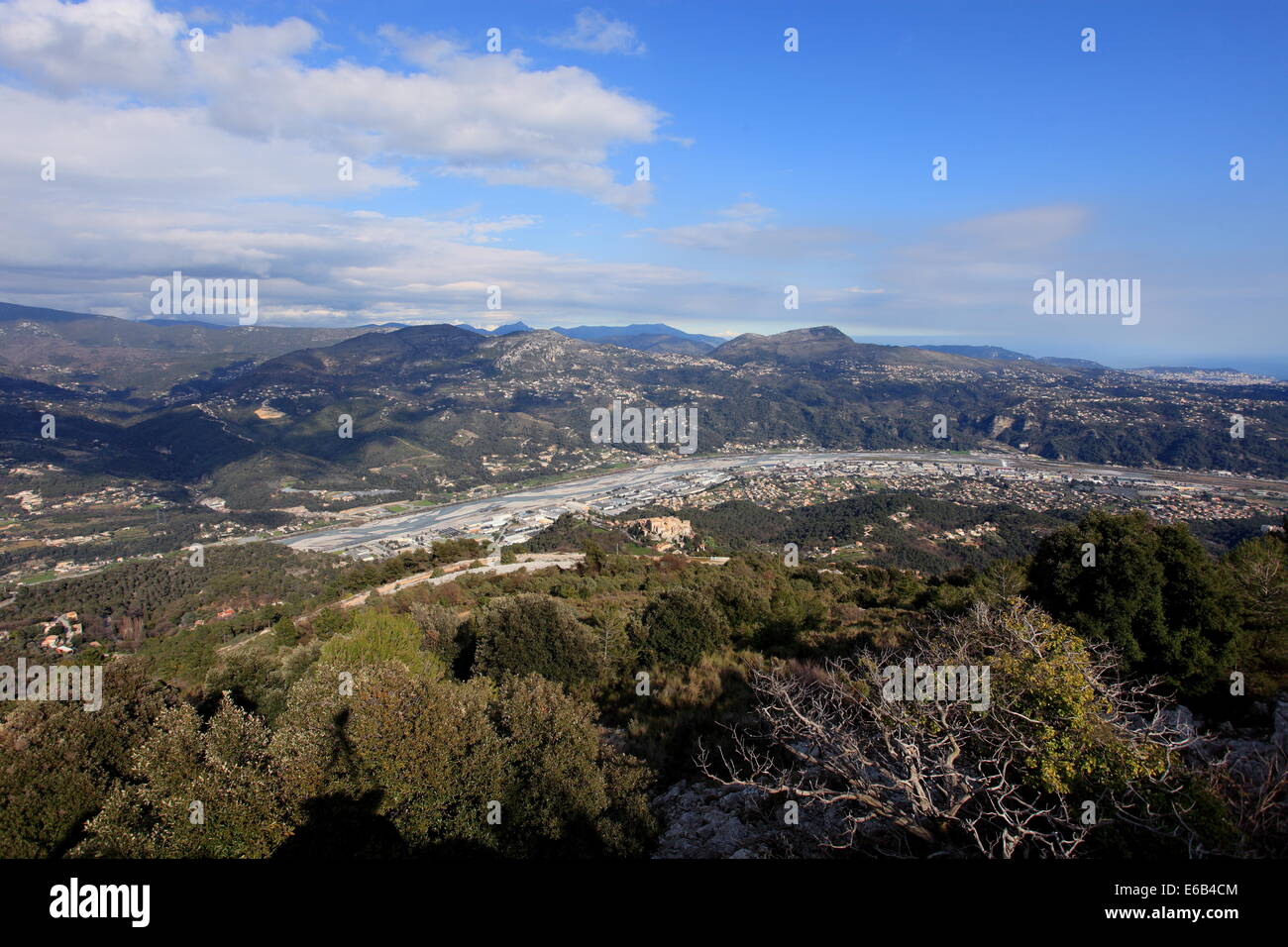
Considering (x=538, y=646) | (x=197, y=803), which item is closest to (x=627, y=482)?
(x=538, y=646)

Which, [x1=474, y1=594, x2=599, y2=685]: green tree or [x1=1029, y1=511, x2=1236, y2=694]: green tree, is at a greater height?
[x1=1029, y1=511, x2=1236, y2=694]: green tree

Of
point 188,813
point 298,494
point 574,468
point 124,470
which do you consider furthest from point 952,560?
point 124,470

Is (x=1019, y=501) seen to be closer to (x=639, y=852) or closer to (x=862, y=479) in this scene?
(x=862, y=479)

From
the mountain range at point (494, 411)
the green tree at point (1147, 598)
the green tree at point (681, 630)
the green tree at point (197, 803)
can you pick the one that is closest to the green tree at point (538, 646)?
the green tree at point (681, 630)

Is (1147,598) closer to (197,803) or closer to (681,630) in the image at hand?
(681,630)

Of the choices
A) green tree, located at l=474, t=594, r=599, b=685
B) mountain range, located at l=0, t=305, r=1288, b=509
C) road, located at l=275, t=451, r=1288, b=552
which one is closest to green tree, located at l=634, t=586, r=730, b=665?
green tree, located at l=474, t=594, r=599, b=685

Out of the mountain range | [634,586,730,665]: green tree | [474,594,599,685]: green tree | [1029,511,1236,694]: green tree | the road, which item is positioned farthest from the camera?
the mountain range

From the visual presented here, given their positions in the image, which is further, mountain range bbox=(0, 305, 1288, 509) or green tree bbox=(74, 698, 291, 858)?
mountain range bbox=(0, 305, 1288, 509)

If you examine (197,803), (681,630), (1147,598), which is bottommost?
(681,630)

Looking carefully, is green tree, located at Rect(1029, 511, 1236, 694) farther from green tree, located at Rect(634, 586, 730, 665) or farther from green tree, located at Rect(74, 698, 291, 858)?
green tree, located at Rect(74, 698, 291, 858)

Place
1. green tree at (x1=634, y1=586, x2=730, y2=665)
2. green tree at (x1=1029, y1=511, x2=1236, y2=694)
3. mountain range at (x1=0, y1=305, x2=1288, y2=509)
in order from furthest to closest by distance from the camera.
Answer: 1. mountain range at (x1=0, y1=305, x2=1288, y2=509)
2. green tree at (x1=634, y1=586, x2=730, y2=665)
3. green tree at (x1=1029, y1=511, x2=1236, y2=694)

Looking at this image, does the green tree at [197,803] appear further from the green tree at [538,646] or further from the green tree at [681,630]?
the green tree at [681,630]
